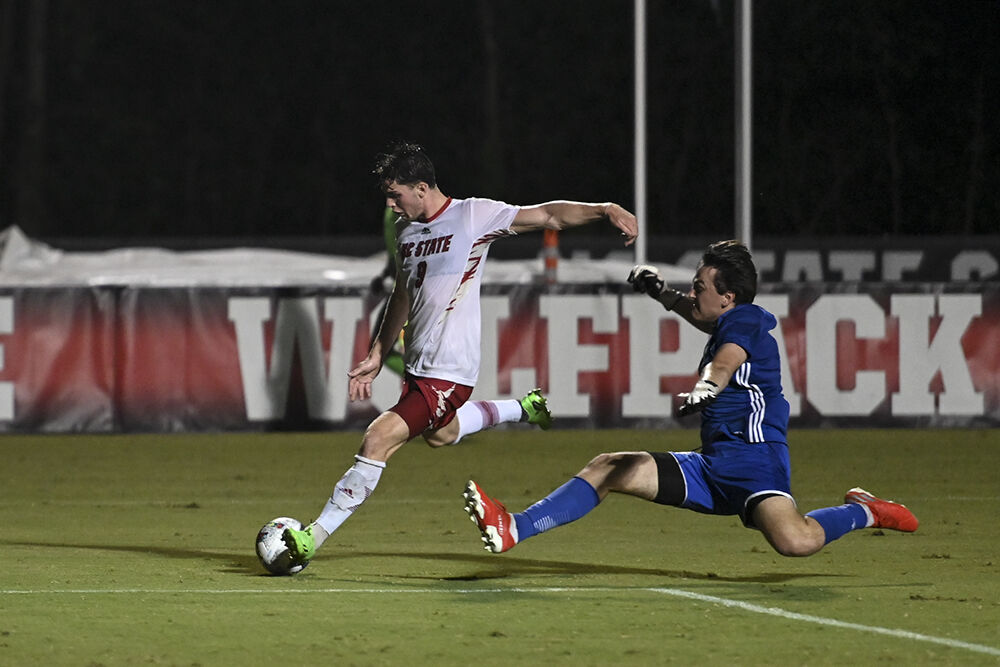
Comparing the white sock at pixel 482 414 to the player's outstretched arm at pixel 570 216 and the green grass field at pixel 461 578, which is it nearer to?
the green grass field at pixel 461 578

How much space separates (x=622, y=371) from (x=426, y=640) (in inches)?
450

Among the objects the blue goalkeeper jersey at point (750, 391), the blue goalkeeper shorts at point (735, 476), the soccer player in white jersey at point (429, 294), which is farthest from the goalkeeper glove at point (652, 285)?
the blue goalkeeper shorts at point (735, 476)

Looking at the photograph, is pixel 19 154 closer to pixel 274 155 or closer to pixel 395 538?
pixel 274 155

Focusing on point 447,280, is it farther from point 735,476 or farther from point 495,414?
point 735,476

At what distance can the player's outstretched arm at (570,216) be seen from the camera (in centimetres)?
873

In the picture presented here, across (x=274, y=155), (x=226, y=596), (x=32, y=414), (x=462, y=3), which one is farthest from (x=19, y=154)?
(x=226, y=596)

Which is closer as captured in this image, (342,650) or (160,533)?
(342,650)

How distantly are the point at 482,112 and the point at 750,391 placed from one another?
122 feet

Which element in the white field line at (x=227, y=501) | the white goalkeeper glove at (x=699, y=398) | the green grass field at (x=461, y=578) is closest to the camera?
the green grass field at (x=461, y=578)

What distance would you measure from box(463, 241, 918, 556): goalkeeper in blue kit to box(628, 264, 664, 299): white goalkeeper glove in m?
0.36

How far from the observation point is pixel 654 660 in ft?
22.2

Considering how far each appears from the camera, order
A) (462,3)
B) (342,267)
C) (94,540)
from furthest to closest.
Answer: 1. (462,3)
2. (342,267)
3. (94,540)

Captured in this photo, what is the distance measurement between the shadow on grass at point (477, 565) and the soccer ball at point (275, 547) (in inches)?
10.6

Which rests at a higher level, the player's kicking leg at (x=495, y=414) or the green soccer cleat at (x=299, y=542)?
the player's kicking leg at (x=495, y=414)
